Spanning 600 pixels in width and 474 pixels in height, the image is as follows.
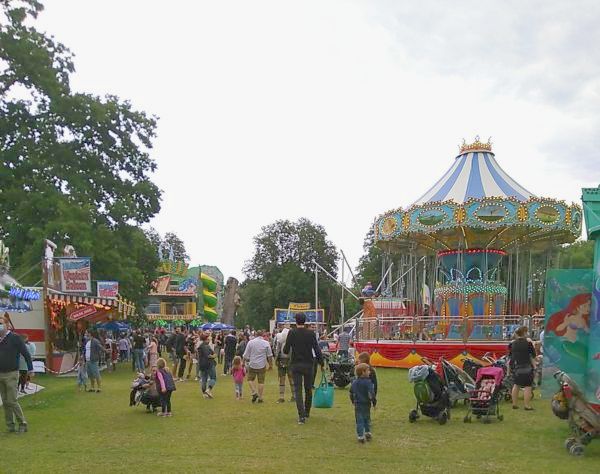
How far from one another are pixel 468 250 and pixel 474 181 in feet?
8.94

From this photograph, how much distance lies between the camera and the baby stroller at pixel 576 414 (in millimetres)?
7848

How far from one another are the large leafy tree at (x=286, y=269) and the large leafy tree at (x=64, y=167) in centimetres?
3760

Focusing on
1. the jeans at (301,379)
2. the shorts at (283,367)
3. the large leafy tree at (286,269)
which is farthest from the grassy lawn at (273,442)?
the large leafy tree at (286,269)

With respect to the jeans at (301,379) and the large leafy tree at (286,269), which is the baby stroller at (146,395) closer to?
the jeans at (301,379)

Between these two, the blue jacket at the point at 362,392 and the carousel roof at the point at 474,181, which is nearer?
the blue jacket at the point at 362,392

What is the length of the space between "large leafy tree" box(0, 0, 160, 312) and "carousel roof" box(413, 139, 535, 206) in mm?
11816

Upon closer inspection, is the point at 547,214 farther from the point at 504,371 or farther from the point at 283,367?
the point at 283,367

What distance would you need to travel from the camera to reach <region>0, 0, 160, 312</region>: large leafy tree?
993 inches

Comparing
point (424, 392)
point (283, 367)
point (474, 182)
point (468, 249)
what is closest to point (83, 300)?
point (283, 367)

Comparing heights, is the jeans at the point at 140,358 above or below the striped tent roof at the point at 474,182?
below

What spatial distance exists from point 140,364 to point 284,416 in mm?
13003

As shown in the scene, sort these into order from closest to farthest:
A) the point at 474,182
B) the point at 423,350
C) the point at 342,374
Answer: the point at 342,374
the point at 423,350
the point at 474,182

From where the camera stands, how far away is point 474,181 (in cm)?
2684

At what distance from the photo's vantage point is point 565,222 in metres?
24.8
